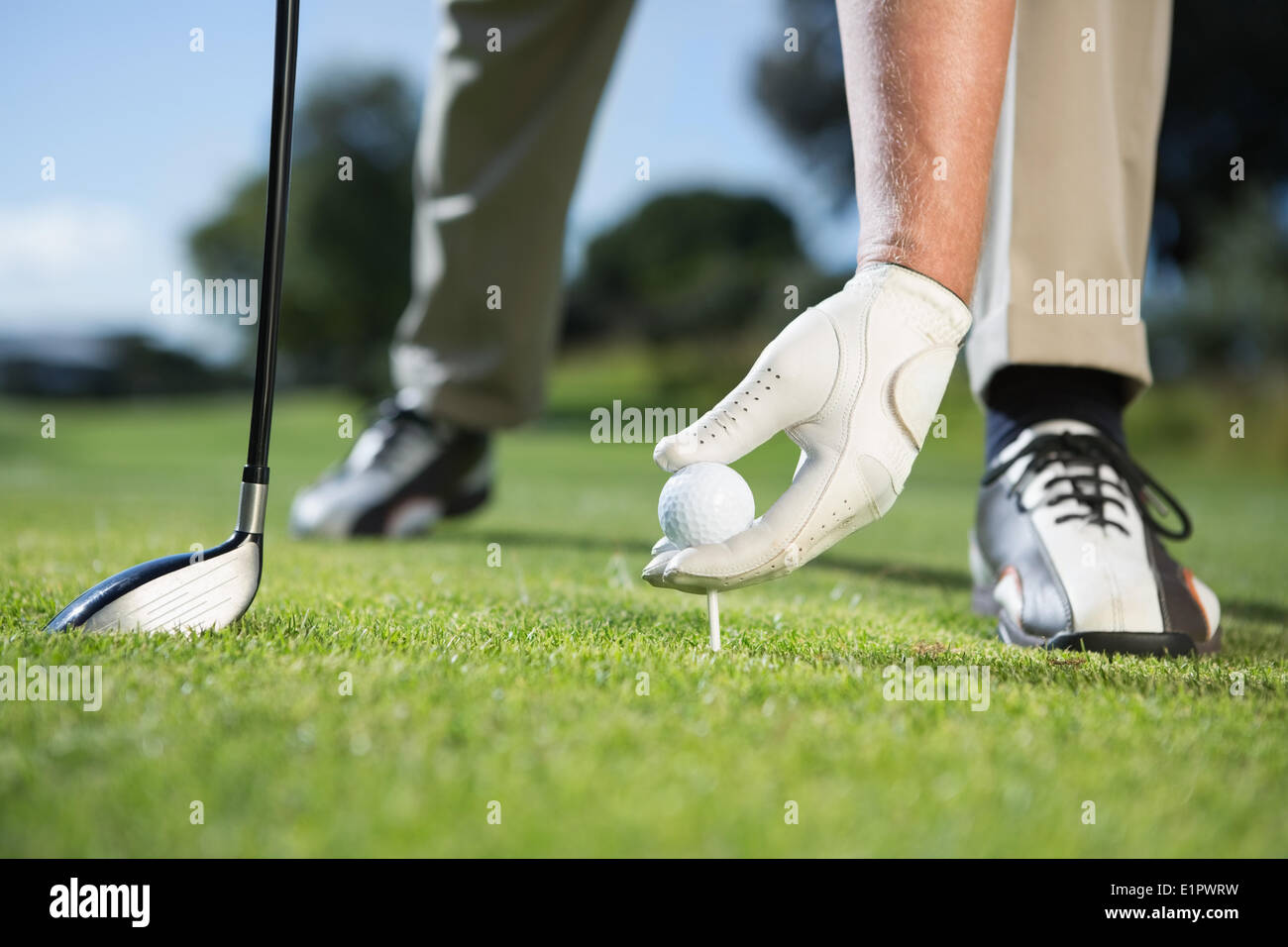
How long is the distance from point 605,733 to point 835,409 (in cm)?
61

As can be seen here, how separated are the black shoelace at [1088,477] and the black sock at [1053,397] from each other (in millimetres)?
78

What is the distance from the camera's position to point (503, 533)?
3316mm

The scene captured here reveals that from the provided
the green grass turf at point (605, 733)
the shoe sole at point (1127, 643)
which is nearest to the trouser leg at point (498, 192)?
the green grass turf at point (605, 733)

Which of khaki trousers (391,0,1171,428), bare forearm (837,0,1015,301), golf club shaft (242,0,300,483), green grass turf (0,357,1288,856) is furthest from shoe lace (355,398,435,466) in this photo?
bare forearm (837,0,1015,301)

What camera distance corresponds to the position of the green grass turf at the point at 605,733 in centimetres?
77

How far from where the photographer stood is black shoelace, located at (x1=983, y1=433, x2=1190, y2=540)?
1685 mm

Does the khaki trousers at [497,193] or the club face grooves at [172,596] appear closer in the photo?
the club face grooves at [172,596]

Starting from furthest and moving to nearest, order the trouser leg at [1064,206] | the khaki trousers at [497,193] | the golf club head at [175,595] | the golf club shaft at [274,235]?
the khaki trousers at [497,193] → the trouser leg at [1064,206] → the golf club shaft at [274,235] → the golf club head at [175,595]

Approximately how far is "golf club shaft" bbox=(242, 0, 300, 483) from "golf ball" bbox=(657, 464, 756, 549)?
0.60 meters

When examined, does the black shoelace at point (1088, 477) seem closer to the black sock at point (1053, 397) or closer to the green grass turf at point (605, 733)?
the black sock at point (1053, 397)

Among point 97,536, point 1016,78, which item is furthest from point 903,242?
point 97,536

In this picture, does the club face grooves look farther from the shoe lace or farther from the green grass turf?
the shoe lace

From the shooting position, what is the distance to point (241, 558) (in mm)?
1395
